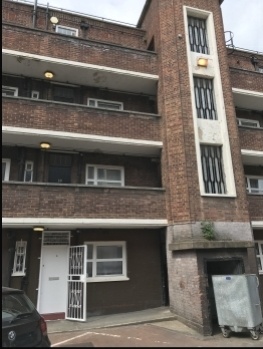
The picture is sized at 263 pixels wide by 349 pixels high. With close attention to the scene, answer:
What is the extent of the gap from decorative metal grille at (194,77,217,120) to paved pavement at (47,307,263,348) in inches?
274

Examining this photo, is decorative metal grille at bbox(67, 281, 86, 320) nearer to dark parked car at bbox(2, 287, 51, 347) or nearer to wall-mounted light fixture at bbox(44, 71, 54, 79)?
dark parked car at bbox(2, 287, 51, 347)

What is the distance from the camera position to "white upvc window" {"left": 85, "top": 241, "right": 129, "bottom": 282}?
10430 mm

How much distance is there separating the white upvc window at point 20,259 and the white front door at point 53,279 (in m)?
0.57

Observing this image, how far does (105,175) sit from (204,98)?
4732mm

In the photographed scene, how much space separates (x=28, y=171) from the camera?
35.2 ft

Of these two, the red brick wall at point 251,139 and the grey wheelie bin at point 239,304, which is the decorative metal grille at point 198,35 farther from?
the grey wheelie bin at point 239,304

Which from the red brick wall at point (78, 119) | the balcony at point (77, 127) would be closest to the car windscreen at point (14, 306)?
the balcony at point (77, 127)

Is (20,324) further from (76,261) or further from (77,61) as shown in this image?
(77,61)

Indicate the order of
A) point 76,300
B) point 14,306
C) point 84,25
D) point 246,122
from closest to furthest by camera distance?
point 14,306 < point 76,300 < point 84,25 < point 246,122

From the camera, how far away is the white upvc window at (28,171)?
34.9ft

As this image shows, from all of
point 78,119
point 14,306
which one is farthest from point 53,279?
point 78,119

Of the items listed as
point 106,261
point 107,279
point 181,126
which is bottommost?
point 107,279

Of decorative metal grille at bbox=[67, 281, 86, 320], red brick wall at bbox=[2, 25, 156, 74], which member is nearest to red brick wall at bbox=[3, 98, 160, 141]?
red brick wall at bbox=[2, 25, 156, 74]

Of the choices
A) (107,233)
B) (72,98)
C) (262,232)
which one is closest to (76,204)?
(107,233)
